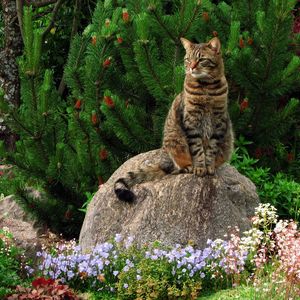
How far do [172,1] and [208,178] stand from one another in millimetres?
3511

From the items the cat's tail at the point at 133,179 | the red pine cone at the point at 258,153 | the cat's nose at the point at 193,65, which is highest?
the cat's nose at the point at 193,65

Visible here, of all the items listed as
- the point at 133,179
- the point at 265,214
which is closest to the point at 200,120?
the point at 133,179

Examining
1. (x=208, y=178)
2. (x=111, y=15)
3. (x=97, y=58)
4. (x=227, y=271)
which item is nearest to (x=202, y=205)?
(x=208, y=178)

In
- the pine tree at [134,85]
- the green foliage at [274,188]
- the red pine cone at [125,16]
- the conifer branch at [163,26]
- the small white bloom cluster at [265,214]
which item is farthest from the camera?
the green foliage at [274,188]

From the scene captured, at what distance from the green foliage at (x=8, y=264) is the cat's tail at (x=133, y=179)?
1.29m

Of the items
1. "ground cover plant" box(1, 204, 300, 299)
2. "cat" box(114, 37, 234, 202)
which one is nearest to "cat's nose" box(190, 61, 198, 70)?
"cat" box(114, 37, 234, 202)

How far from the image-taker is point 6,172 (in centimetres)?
1070

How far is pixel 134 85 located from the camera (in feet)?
30.8

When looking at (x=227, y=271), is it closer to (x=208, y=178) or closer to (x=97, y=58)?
(x=208, y=178)

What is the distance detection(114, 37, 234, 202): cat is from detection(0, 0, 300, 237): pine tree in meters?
0.96

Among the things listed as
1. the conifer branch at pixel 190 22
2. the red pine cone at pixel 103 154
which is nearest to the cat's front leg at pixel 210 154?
the conifer branch at pixel 190 22

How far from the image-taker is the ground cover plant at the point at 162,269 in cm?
635

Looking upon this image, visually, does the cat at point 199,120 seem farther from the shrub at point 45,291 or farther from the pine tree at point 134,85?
the shrub at point 45,291

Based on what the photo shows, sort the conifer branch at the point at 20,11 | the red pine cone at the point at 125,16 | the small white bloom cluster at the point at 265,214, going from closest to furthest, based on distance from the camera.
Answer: the small white bloom cluster at the point at 265,214 → the red pine cone at the point at 125,16 → the conifer branch at the point at 20,11
